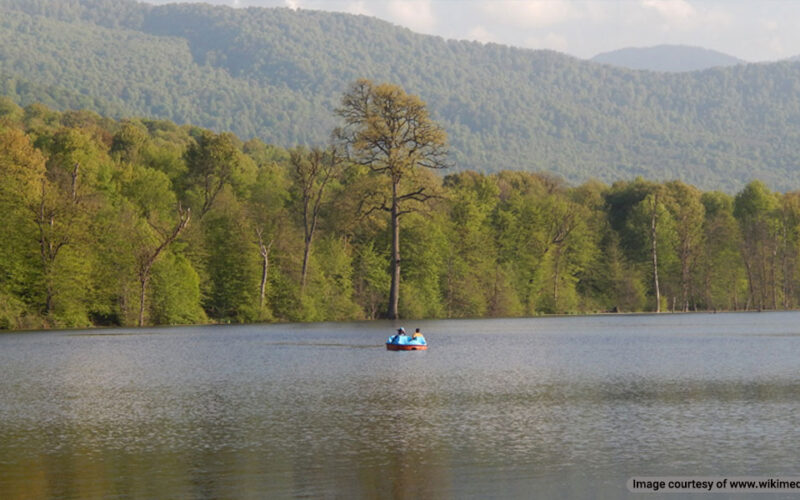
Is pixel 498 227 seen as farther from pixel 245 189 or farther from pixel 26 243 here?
pixel 26 243

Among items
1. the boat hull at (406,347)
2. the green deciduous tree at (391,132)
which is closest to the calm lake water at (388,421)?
→ the boat hull at (406,347)

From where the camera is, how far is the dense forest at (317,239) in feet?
287

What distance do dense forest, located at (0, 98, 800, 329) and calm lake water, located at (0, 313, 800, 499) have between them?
31.0m

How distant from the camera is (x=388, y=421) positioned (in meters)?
30.3

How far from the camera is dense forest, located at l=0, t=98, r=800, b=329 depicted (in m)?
87.5

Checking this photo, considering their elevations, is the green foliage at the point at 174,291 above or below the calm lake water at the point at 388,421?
above

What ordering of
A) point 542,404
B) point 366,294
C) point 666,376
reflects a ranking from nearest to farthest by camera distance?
point 542,404
point 666,376
point 366,294

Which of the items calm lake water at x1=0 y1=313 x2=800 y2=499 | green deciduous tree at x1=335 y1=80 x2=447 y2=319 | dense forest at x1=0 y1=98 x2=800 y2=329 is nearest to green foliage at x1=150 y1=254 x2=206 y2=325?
dense forest at x1=0 y1=98 x2=800 y2=329

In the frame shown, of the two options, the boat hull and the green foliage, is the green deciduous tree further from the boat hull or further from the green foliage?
the boat hull

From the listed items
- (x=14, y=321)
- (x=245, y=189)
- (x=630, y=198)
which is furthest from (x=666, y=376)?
(x=630, y=198)

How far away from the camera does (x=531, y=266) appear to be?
5079 inches

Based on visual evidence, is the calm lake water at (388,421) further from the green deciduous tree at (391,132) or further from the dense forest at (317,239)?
the green deciduous tree at (391,132)

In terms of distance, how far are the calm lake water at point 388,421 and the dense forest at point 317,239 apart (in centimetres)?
3096

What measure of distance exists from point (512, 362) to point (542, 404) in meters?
17.8
